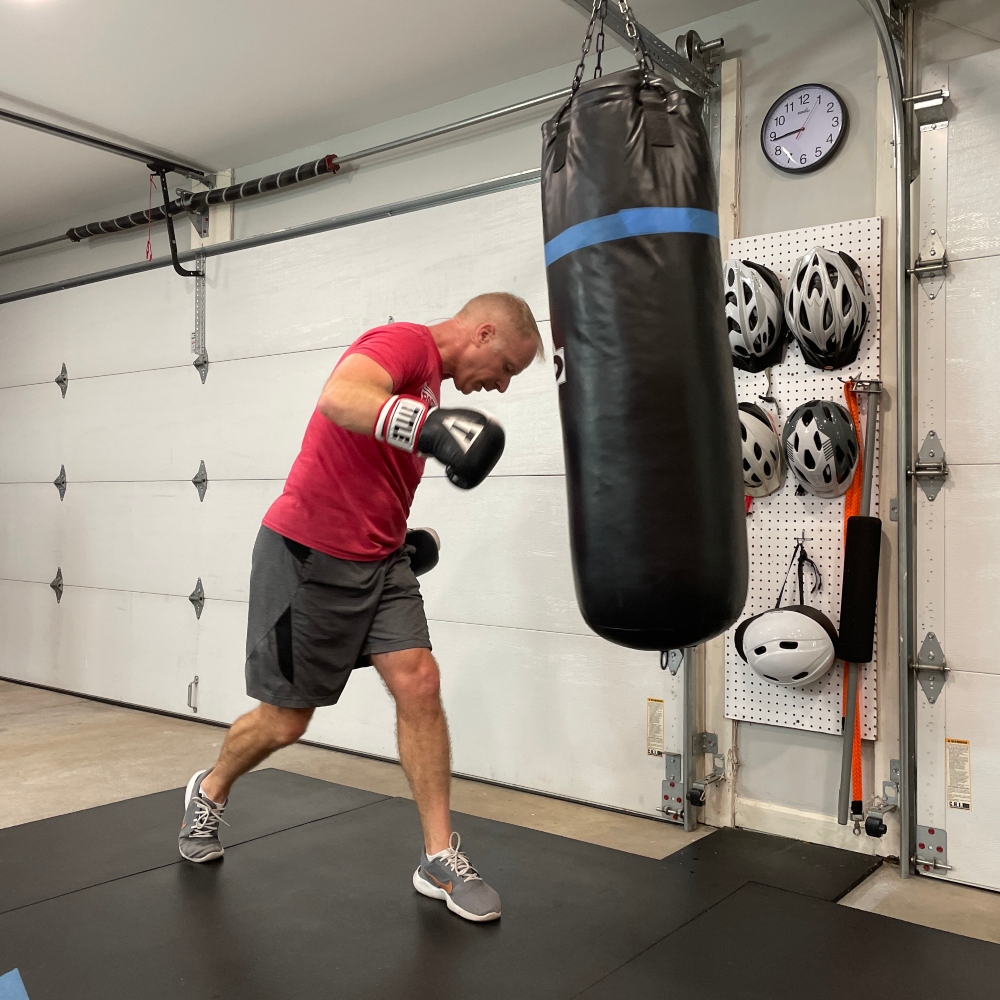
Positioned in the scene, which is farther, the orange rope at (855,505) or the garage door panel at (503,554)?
the garage door panel at (503,554)

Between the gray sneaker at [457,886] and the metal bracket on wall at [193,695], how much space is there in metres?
3.04

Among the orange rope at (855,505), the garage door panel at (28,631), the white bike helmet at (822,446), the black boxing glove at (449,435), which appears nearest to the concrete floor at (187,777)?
the orange rope at (855,505)

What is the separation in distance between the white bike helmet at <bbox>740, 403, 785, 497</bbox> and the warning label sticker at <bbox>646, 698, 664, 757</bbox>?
36.1 inches

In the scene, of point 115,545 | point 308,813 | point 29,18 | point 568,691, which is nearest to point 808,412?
point 568,691

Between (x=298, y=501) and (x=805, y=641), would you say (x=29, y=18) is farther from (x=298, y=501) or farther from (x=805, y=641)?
(x=805, y=641)

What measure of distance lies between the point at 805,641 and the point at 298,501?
1.65 m

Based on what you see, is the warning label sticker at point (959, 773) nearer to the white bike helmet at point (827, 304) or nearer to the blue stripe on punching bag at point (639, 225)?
the white bike helmet at point (827, 304)

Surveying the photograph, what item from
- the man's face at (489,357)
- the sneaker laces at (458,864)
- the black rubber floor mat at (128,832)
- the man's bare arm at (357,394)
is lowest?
the black rubber floor mat at (128,832)

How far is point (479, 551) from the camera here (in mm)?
4102

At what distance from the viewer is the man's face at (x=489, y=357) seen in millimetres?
2471

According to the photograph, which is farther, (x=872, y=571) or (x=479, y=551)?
(x=479, y=551)

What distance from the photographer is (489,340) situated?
2469mm

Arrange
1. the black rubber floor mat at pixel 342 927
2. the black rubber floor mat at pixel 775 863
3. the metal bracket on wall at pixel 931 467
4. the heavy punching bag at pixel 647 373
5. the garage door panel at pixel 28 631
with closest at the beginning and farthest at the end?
1. the heavy punching bag at pixel 647 373
2. the black rubber floor mat at pixel 342 927
3. the black rubber floor mat at pixel 775 863
4. the metal bracket on wall at pixel 931 467
5. the garage door panel at pixel 28 631

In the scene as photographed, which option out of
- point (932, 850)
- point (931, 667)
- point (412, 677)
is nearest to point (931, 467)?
point (931, 667)
